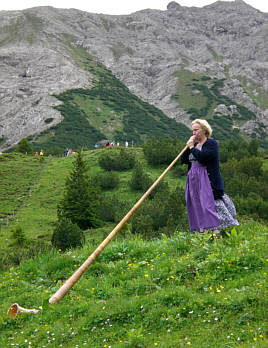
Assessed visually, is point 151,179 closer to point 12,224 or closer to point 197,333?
point 12,224

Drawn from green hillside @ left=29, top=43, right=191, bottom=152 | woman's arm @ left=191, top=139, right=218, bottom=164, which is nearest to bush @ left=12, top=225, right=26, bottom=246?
woman's arm @ left=191, top=139, right=218, bottom=164

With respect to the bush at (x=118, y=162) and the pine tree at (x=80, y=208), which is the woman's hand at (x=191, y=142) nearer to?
the pine tree at (x=80, y=208)

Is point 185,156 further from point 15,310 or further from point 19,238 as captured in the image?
point 19,238

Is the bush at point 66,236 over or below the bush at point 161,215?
over

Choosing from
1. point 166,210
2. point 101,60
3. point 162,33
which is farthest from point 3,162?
point 162,33

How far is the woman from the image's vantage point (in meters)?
6.50

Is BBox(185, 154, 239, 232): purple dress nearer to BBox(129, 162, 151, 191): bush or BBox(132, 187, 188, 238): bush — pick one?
BBox(132, 187, 188, 238): bush

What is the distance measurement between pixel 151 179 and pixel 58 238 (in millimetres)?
23352

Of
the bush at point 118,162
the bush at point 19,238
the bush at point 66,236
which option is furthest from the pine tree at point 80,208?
the bush at point 118,162

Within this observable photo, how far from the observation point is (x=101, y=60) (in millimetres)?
160125

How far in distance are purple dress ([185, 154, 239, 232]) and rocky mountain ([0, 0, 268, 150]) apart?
299 feet

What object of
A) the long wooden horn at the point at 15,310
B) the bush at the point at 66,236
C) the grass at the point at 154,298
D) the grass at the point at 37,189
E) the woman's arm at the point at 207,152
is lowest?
the grass at the point at 37,189

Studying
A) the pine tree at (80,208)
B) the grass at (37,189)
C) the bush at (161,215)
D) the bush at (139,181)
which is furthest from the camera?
the bush at (139,181)

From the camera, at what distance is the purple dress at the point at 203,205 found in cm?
648
